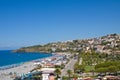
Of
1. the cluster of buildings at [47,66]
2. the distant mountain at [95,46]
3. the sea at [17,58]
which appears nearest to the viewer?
the cluster of buildings at [47,66]

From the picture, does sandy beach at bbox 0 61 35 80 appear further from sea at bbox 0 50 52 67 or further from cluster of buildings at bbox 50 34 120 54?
cluster of buildings at bbox 50 34 120 54

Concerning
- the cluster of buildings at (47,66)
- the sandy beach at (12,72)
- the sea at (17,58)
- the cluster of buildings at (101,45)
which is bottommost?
the sandy beach at (12,72)

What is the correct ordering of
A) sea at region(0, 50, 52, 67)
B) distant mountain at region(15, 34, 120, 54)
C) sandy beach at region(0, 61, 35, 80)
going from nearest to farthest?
sandy beach at region(0, 61, 35, 80), sea at region(0, 50, 52, 67), distant mountain at region(15, 34, 120, 54)

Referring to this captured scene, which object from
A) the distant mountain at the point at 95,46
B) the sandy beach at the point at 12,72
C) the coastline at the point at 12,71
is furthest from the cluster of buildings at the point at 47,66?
the distant mountain at the point at 95,46

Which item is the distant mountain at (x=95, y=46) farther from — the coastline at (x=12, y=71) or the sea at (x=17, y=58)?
the coastline at (x=12, y=71)

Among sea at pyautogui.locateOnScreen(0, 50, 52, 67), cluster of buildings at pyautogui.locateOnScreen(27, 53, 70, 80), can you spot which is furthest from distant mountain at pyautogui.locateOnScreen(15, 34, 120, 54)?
cluster of buildings at pyautogui.locateOnScreen(27, 53, 70, 80)

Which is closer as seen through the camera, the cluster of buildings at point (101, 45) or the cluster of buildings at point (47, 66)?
the cluster of buildings at point (47, 66)

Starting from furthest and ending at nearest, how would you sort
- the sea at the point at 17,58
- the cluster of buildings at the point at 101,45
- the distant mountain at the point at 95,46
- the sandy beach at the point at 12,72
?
the distant mountain at the point at 95,46, the cluster of buildings at the point at 101,45, the sea at the point at 17,58, the sandy beach at the point at 12,72

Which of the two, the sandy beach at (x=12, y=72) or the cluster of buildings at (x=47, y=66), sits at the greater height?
the cluster of buildings at (x=47, y=66)

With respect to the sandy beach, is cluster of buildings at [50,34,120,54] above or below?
above

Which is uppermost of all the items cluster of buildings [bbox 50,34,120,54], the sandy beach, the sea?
cluster of buildings [bbox 50,34,120,54]

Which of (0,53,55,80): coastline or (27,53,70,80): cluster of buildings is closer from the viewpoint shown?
(27,53,70,80): cluster of buildings
